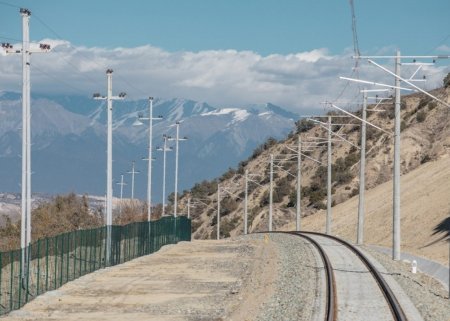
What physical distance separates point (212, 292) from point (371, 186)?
3279 inches

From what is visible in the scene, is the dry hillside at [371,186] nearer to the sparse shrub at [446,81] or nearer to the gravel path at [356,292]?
the sparse shrub at [446,81]

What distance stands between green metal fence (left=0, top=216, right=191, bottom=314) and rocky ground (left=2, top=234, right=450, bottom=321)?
50 cm

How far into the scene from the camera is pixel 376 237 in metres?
72.6

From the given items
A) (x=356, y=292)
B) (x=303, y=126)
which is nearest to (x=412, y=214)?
(x=356, y=292)

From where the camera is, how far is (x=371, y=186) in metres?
116

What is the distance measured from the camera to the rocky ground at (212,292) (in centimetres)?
2794

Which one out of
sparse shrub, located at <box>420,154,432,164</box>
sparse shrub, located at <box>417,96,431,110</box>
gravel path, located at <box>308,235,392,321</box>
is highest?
sparse shrub, located at <box>417,96,431,110</box>

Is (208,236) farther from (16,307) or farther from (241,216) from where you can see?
(16,307)

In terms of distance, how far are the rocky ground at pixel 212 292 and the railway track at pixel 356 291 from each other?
446 mm

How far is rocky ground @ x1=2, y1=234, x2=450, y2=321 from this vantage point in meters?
27.9

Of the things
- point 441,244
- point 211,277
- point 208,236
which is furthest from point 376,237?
point 208,236

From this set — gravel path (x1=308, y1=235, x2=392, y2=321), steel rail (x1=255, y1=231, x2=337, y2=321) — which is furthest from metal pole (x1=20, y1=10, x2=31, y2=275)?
gravel path (x1=308, y1=235, x2=392, y2=321)

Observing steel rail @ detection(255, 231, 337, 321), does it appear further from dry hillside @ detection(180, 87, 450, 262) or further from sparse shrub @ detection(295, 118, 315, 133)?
sparse shrub @ detection(295, 118, 315, 133)

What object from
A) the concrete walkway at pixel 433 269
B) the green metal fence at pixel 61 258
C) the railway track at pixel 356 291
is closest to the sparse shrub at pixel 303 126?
the green metal fence at pixel 61 258
